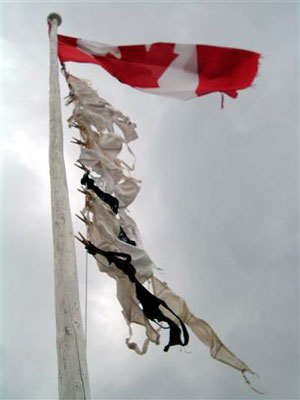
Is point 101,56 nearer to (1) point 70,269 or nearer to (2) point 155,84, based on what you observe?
(2) point 155,84

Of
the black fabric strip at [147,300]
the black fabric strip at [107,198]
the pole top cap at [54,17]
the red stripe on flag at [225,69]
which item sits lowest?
the black fabric strip at [147,300]

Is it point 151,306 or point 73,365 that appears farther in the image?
point 151,306

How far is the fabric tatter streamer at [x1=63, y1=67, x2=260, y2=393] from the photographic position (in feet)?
25.1

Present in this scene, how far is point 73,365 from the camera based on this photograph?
5.12 meters

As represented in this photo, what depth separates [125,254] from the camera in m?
7.86

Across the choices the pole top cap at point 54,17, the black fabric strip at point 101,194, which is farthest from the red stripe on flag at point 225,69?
the black fabric strip at point 101,194

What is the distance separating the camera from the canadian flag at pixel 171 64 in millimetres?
12242

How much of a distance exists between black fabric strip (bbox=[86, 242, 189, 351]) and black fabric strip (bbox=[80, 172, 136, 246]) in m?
0.73

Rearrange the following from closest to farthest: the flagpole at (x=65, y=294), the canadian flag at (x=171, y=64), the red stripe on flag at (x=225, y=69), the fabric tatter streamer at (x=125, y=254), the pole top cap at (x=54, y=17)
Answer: the flagpole at (x=65, y=294) → the fabric tatter streamer at (x=125, y=254) → the pole top cap at (x=54, y=17) → the red stripe on flag at (x=225, y=69) → the canadian flag at (x=171, y=64)

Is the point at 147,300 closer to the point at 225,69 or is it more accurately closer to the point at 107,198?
the point at 107,198

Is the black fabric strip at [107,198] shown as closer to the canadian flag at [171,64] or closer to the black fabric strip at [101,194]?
the black fabric strip at [101,194]

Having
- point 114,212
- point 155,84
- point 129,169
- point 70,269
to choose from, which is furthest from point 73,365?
point 155,84

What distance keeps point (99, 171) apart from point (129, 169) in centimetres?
89

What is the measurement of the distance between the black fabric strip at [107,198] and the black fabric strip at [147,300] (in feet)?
2.39
